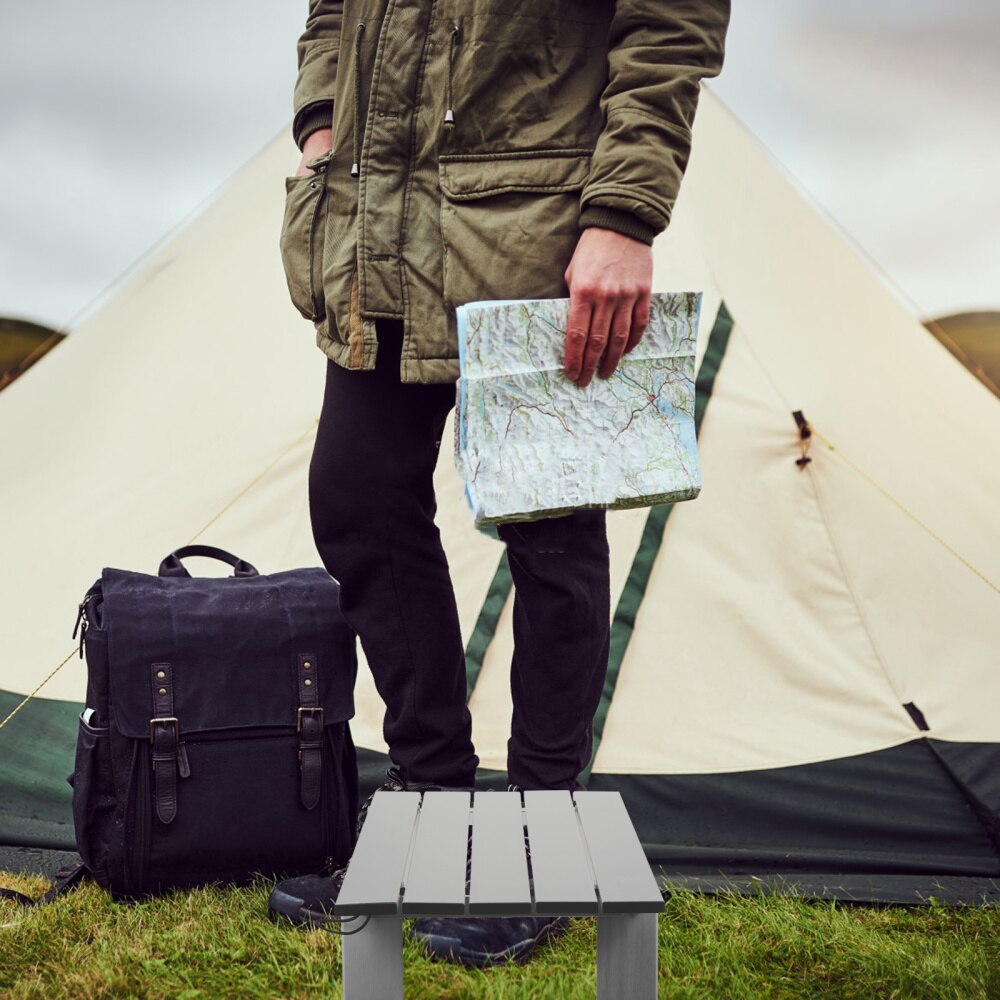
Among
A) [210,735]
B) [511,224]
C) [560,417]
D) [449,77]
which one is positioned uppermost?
[449,77]

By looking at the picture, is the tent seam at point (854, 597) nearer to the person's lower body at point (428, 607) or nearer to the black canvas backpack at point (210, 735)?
the person's lower body at point (428, 607)

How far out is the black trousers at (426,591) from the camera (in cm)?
138

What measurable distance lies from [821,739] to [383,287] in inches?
40.6

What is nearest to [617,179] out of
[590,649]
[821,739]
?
[590,649]

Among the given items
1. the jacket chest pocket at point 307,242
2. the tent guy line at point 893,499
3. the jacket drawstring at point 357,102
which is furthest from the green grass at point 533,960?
the jacket drawstring at point 357,102

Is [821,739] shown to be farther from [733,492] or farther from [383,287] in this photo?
[383,287]

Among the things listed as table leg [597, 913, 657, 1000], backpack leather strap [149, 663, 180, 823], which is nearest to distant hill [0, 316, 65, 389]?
backpack leather strap [149, 663, 180, 823]

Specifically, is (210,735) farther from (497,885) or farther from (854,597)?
(854,597)

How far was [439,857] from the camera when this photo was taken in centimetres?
100

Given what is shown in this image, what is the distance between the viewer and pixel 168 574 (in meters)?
1.74

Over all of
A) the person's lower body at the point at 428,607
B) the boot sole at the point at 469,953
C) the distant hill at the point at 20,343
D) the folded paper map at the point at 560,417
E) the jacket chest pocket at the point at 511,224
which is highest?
the jacket chest pocket at the point at 511,224

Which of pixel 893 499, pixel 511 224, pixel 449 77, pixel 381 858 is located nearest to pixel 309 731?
pixel 381 858

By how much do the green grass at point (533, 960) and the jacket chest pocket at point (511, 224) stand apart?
75cm

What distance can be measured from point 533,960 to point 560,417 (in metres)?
0.62
